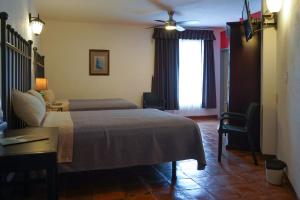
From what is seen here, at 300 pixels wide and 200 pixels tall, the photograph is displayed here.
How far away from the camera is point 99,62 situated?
7.35m

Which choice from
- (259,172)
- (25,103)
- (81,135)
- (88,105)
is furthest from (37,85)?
(259,172)

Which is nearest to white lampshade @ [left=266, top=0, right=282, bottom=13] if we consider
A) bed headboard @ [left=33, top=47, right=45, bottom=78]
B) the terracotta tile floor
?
the terracotta tile floor

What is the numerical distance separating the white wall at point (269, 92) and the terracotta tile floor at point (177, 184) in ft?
1.17

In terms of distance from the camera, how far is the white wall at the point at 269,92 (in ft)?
12.8

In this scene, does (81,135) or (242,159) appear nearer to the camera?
(81,135)

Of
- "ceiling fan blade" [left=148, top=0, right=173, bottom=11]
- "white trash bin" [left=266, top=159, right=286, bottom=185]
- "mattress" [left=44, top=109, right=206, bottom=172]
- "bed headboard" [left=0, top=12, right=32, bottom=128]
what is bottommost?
"white trash bin" [left=266, top=159, right=286, bottom=185]

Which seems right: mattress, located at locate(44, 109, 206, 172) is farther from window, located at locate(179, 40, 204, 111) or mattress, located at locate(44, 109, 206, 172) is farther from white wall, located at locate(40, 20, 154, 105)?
window, located at locate(179, 40, 204, 111)

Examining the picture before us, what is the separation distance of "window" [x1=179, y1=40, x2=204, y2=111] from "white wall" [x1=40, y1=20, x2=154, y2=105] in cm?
86

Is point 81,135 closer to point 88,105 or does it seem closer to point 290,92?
point 290,92

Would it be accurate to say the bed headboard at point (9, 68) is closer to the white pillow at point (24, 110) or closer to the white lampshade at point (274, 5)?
the white pillow at point (24, 110)

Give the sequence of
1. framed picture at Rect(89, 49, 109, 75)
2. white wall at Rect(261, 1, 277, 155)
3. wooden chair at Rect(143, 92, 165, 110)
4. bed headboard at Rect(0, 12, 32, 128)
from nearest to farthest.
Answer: bed headboard at Rect(0, 12, 32, 128) → white wall at Rect(261, 1, 277, 155) → framed picture at Rect(89, 49, 109, 75) → wooden chair at Rect(143, 92, 165, 110)

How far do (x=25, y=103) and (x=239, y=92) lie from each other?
3.03m

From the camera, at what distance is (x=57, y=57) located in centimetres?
708

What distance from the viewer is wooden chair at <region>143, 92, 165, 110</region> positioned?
24.3 feet
